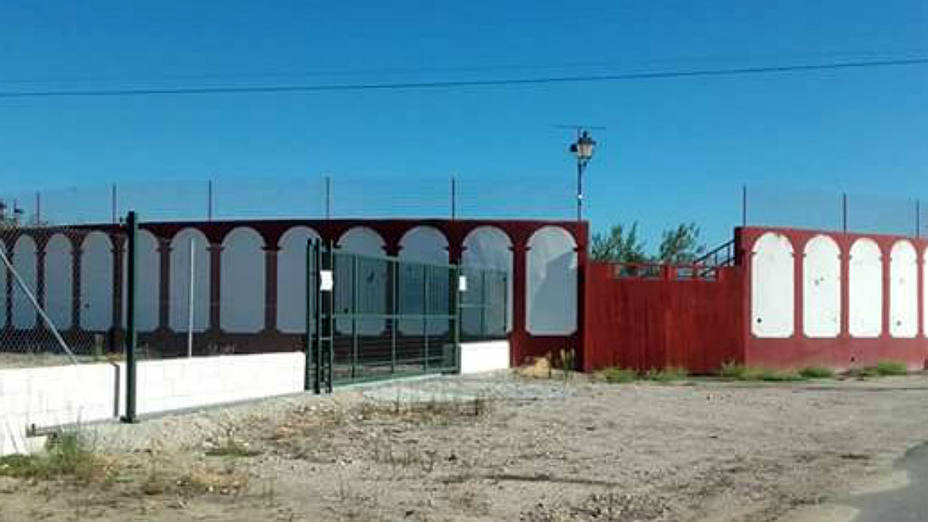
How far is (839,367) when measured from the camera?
36.3 metres

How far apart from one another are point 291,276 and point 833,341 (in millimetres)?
16630

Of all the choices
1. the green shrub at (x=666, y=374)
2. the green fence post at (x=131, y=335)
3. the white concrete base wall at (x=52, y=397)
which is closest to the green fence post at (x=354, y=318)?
the green fence post at (x=131, y=335)

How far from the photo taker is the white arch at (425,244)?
33.8 meters

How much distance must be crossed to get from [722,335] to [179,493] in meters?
25.5

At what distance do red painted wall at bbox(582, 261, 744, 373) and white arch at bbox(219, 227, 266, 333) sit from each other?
9536mm

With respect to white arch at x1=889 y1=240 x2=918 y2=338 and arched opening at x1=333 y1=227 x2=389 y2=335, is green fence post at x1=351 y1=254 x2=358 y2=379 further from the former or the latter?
white arch at x1=889 y1=240 x2=918 y2=338

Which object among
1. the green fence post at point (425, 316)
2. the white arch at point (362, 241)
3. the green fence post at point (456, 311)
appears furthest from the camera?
the white arch at point (362, 241)

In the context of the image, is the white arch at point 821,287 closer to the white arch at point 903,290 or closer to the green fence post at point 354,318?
the white arch at point 903,290

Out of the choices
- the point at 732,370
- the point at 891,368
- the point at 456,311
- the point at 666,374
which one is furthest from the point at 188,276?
the point at 891,368

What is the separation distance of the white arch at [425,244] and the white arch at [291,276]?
277 centimetres

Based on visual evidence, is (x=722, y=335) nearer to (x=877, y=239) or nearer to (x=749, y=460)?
(x=877, y=239)

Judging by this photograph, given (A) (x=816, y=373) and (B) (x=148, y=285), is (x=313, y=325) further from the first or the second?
(A) (x=816, y=373)

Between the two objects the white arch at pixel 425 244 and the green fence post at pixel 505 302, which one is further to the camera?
the white arch at pixel 425 244

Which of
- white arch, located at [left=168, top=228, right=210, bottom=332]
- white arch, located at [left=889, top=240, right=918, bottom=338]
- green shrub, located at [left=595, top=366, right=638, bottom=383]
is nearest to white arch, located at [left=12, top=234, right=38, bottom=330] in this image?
white arch, located at [left=168, top=228, right=210, bottom=332]
